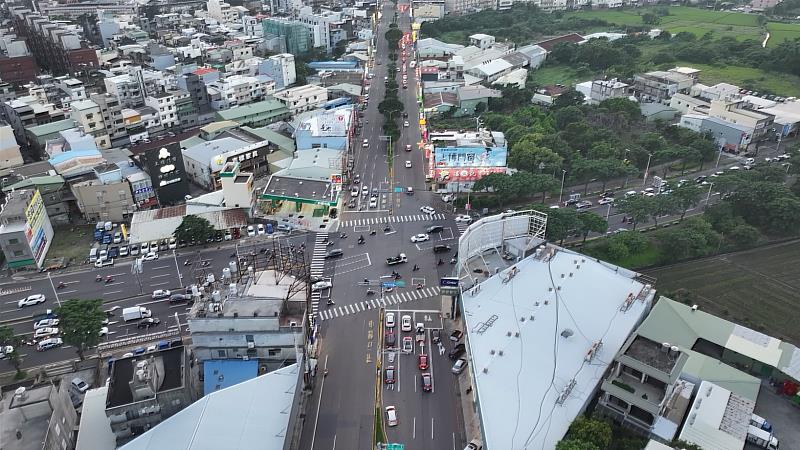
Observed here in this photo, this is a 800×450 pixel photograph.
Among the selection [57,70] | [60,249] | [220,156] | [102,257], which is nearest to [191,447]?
[102,257]

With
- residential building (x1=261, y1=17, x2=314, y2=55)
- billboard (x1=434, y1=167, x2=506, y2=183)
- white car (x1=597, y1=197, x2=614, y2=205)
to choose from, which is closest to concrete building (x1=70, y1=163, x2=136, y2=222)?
billboard (x1=434, y1=167, x2=506, y2=183)

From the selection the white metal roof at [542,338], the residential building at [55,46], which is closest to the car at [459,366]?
the white metal roof at [542,338]

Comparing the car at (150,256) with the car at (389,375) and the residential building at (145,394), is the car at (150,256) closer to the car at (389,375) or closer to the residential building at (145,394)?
the residential building at (145,394)

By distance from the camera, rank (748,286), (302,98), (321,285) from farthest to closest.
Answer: (302,98)
(321,285)
(748,286)

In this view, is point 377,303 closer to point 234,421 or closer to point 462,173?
point 234,421

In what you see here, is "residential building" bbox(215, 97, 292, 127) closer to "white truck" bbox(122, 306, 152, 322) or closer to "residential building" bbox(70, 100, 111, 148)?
"residential building" bbox(70, 100, 111, 148)

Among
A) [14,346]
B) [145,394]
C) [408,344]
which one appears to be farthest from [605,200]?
[14,346]

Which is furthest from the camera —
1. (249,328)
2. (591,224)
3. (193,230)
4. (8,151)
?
(8,151)
